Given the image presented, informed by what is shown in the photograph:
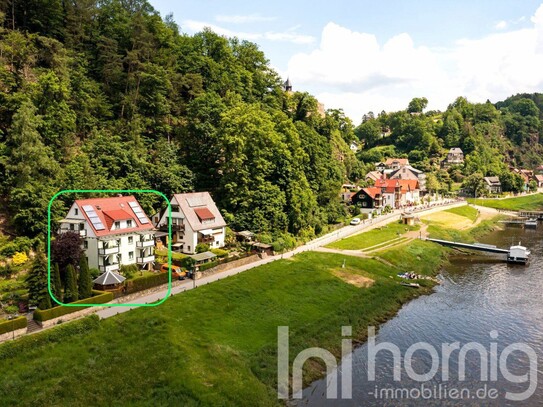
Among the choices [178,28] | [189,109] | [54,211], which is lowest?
[54,211]

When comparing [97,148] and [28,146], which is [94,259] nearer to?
[28,146]

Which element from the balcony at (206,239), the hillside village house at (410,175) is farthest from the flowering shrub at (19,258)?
the hillside village house at (410,175)

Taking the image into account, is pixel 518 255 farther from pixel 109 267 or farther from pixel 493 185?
pixel 493 185

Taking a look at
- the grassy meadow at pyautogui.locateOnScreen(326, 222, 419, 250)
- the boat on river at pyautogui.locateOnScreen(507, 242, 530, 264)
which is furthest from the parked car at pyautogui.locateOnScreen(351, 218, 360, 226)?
the boat on river at pyautogui.locateOnScreen(507, 242, 530, 264)

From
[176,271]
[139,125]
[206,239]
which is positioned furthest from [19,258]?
[139,125]

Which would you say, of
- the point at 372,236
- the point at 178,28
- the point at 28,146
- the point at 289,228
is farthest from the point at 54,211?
the point at 178,28

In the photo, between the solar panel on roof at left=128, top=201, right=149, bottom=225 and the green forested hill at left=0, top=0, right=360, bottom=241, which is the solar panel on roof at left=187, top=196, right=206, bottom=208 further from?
the solar panel on roof at left=128, top=201, right=149, bottom=225
